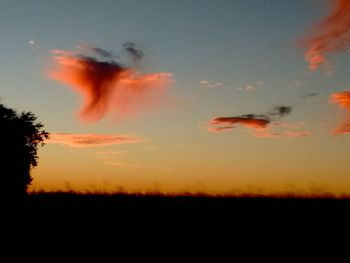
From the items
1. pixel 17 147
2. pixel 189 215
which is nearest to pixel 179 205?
pixel 189 215

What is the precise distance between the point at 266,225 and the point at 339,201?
4040 mm

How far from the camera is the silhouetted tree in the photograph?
148 ft

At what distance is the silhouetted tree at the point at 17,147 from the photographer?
4525 centimetres

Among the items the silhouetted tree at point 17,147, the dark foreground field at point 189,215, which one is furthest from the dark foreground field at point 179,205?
the silhouetted tree at point 17,147

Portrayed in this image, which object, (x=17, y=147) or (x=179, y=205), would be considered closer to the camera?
(x=179, y=205)

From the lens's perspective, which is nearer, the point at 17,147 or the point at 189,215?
the point at 189,215

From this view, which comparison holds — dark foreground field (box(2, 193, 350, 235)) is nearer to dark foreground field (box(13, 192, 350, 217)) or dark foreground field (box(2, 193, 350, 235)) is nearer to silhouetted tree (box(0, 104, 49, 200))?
dark foreground field (box(13, 192, 350, 217))

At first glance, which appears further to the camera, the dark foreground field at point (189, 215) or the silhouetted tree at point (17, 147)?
the silhouetted tree at point (17, 147)

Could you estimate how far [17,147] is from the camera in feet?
159

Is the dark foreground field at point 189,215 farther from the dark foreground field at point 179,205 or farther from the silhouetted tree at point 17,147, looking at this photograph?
the silhouetted tree at point 17,147

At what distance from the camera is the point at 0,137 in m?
47.6

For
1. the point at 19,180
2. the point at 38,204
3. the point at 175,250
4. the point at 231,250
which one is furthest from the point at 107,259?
the point at 19,180

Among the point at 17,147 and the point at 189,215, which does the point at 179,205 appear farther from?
the point at 17,147

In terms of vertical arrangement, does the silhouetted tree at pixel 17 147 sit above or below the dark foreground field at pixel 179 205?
above
